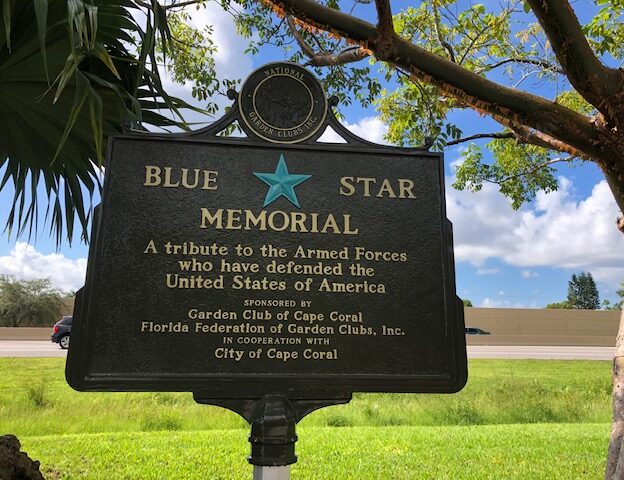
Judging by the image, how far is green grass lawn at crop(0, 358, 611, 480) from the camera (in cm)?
558

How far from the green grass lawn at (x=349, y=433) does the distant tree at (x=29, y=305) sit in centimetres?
2385

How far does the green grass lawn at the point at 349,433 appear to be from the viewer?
220 inches

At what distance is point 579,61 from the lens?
12.7 feet

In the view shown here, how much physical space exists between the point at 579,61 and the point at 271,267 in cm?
269

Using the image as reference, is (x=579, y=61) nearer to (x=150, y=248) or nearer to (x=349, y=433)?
(x=150, y=248)

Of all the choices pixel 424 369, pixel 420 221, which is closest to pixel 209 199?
pixel 420 221

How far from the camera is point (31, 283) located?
34.7 metres

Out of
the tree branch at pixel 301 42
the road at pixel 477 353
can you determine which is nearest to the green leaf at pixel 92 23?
the tree branch at pixel 301 42

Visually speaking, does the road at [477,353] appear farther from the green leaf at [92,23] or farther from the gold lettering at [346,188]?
the gold lettering at [346,188]

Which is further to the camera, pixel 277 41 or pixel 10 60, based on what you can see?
pixel 277 41

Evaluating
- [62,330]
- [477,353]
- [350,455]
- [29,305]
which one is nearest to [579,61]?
[350,455]

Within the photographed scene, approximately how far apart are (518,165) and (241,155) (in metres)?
7.18

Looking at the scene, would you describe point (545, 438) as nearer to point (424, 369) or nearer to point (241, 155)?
point (424, 369)

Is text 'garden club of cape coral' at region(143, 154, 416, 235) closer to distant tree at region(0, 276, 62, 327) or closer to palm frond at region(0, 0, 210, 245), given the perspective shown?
palm frond at region(0, 0, 210, 245)
